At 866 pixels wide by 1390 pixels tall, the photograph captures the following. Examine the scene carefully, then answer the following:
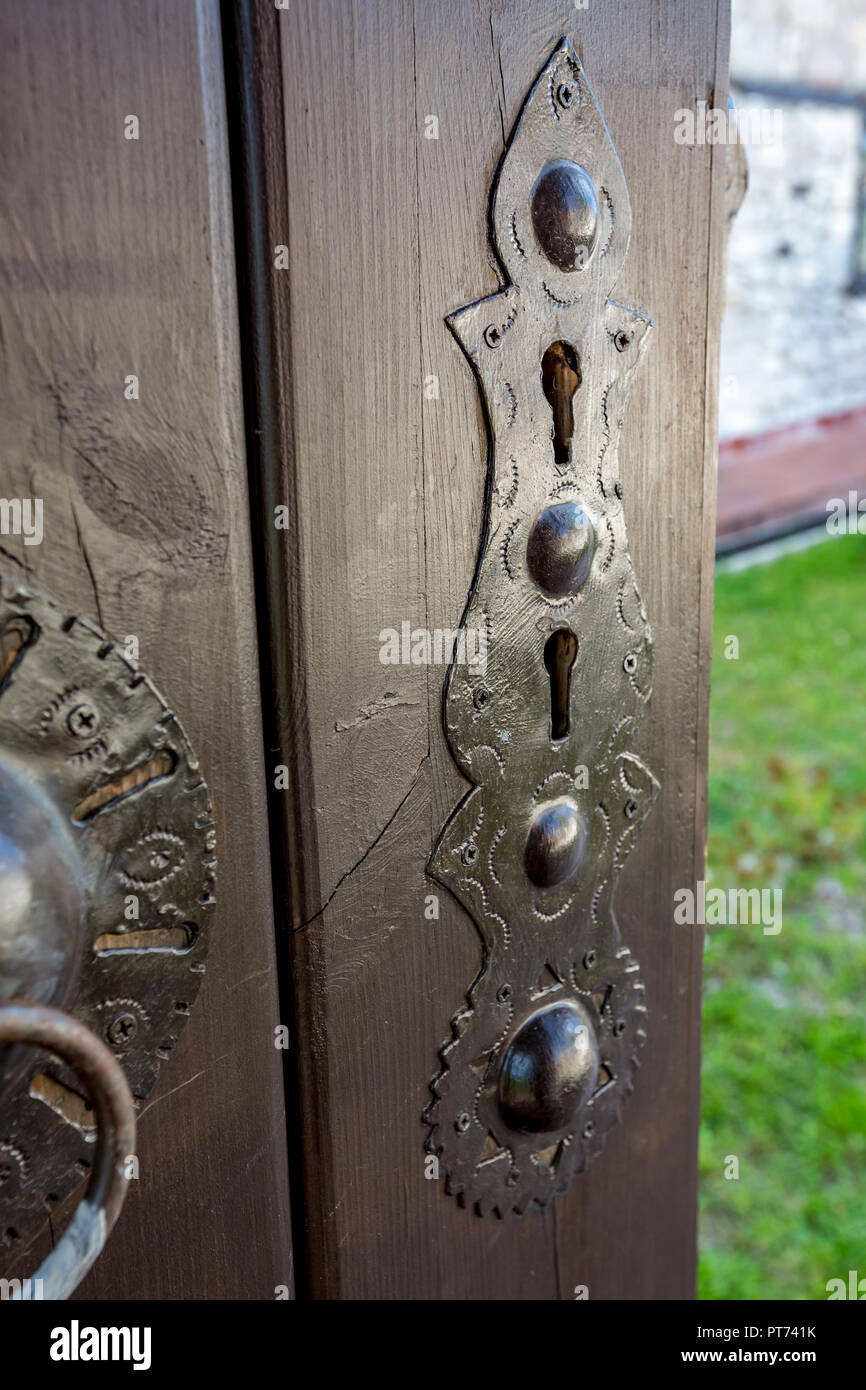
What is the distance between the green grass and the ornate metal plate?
4.94 feet

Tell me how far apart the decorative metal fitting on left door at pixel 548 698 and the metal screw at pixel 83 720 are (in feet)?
0.71

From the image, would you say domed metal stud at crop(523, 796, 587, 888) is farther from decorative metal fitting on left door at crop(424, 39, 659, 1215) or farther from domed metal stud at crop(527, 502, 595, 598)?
domed metal stud at crop(527, 502, 595, 598)

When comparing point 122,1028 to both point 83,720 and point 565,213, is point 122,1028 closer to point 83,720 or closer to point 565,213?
point 83,720

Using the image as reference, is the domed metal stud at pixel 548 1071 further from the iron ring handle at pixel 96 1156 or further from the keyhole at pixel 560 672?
the iron ring handle at pixel 96 1156

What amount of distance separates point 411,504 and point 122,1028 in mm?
302

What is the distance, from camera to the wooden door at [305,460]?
0.47 m

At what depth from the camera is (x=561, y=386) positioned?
647 mm

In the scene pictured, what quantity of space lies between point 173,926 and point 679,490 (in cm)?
43

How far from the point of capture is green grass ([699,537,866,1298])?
1843 millimetres

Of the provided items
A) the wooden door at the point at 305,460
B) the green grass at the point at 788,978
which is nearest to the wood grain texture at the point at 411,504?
the wooden door at the point at 305,460

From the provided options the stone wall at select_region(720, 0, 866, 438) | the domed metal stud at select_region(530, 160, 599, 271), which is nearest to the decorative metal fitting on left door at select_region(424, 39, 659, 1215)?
the domed metal stud at select_region(530, 160, 599, 271)
